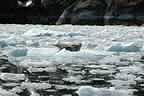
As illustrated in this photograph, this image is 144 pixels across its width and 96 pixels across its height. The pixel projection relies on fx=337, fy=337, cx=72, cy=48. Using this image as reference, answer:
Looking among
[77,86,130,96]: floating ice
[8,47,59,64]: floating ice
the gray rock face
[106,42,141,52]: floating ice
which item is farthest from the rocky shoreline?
[77,86,130,96]: floating ice

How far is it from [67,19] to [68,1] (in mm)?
4077

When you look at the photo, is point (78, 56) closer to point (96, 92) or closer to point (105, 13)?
→ point (96, 92)

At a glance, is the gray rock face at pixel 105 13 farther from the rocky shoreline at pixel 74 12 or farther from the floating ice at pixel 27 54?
the floating ice at pixel 27 54

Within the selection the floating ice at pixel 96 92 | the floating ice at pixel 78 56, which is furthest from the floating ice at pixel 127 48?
the floating ice at pixel 96 92

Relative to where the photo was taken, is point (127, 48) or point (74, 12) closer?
point (127, 48)

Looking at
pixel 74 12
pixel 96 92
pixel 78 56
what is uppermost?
pixel 74 12

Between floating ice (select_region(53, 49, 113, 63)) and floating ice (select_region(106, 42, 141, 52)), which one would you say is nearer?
floating ice (select_region(53, 49, 113, 63))

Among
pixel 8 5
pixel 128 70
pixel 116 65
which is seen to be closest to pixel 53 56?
pixel 116 65

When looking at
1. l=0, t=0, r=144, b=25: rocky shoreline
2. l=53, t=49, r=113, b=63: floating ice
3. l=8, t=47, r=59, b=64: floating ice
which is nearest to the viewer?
l=53, t=49, r=113, b=63: floating ice

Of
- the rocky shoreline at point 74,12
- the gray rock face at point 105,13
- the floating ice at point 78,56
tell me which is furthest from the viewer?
the rocky shoreline at point 74,12

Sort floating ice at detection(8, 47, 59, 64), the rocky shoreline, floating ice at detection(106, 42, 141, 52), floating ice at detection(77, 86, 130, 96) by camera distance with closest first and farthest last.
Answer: floating ice at detection(77, 86, 130, 96) → floating ice at detection(8, 47, 59, 64) → floating ice at detection(106, 42, 141, 52) → the rocky shoreline

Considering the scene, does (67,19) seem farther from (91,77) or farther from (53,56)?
(91,77)

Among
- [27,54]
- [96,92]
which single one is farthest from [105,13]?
[96,92]

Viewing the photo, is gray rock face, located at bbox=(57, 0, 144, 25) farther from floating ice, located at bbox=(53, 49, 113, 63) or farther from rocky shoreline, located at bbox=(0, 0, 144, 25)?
floating ice, located at bbox=(53, 49, 113, 63)
